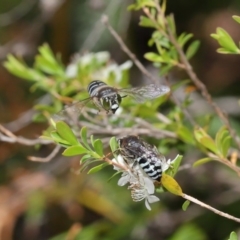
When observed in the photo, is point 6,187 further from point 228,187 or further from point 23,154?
point 228,187

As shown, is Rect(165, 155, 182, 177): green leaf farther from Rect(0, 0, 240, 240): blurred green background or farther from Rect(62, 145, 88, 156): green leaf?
Rect(0, 0, 240, 240): blurred green background

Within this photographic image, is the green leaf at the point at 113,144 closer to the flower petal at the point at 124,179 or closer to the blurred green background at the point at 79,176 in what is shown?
the flower petal at the point at 124,179

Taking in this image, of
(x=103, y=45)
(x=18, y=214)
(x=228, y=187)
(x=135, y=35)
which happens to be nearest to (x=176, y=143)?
(x=228, y=187)

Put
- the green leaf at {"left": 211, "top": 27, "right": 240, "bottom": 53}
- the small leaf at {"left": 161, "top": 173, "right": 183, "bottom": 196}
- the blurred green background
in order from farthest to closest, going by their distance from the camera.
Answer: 1. the blurred green background
2. the green leaf at {"left": 211, "top": 27, "right": 240, "bottom": 53}
3. the small leaf at {"left": 161, "top": 173, "right": 183, "bottom": 196}

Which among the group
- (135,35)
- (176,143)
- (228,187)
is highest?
(176,143)

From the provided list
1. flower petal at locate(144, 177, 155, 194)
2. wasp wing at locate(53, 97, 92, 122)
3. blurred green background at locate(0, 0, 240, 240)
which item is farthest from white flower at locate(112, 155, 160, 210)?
blurred green background at locate(0, 0, 240, 240)
